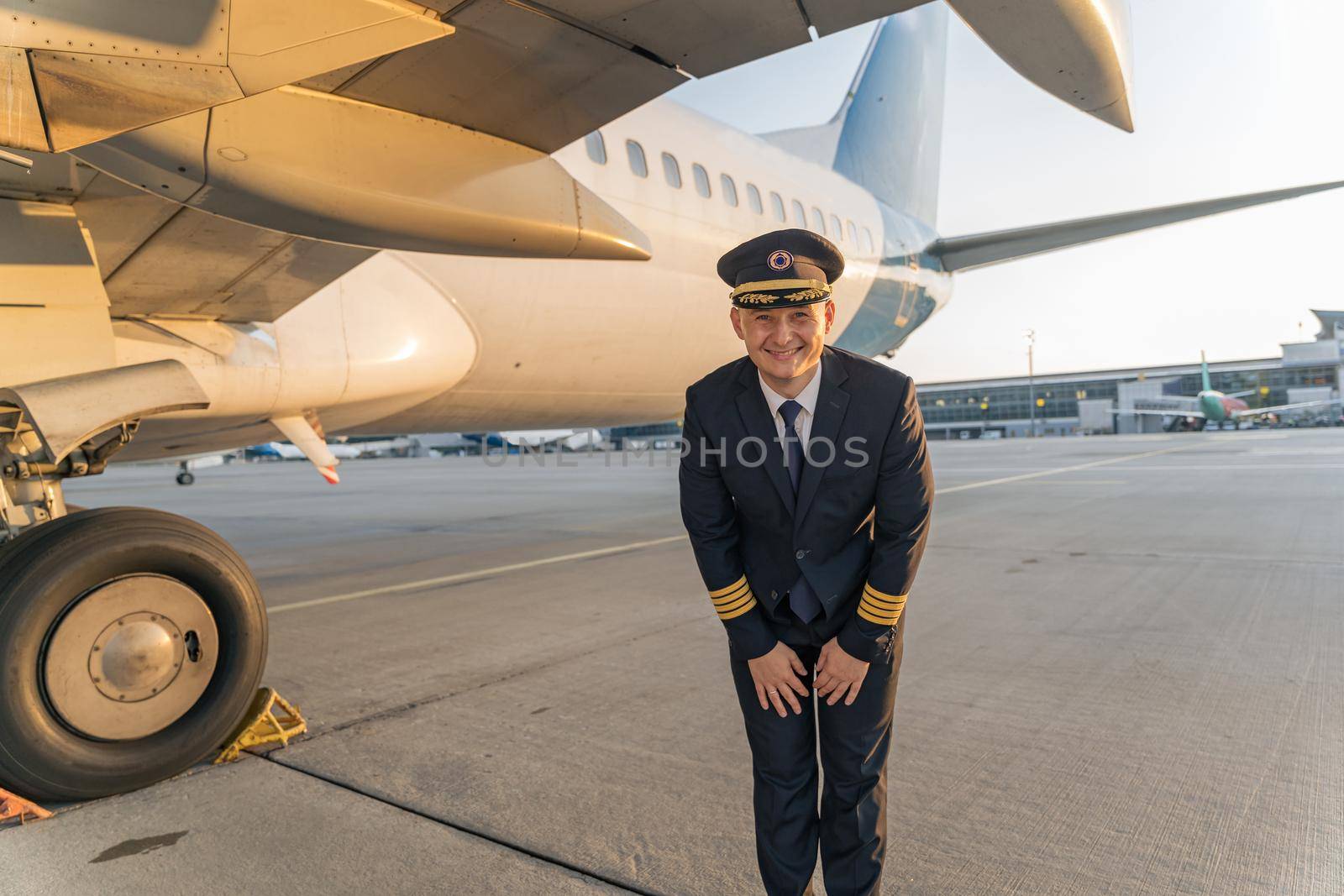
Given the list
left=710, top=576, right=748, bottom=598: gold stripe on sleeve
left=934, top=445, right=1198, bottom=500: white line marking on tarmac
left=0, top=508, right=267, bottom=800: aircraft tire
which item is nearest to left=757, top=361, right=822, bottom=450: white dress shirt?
left=710, top=576, right=748, bottom=598: gold stripe on sleeve

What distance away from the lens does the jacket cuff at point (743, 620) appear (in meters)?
1.72

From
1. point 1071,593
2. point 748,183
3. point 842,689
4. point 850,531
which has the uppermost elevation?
point 748,183

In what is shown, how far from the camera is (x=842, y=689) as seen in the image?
1.70m

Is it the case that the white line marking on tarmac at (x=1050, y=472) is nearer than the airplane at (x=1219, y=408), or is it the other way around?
the white line marking on tarmac at (x=1050, y=472)

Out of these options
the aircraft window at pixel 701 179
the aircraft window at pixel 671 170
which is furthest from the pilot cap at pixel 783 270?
the aircraft window at pixel 701 179

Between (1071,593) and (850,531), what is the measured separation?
164 inches

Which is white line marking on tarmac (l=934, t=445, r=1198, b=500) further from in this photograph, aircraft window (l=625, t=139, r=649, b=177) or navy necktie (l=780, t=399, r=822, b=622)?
navy necktie (l=780, t=399, r=822, b=622)

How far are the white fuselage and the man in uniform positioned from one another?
11.8 ft

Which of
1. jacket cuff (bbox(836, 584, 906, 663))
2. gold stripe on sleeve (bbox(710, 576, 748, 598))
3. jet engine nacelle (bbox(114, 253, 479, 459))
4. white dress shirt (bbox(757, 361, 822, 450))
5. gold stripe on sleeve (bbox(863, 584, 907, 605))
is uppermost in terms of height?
jet engine nacelle (bbox(114, 253, 479, 459))

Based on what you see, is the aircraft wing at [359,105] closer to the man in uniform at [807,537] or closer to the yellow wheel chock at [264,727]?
the man in uniform at [807,537]

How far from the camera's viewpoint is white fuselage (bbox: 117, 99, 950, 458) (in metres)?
4.62

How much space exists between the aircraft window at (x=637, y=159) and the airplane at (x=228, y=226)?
2.01m

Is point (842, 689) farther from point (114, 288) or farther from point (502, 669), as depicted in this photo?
point (114, 288)

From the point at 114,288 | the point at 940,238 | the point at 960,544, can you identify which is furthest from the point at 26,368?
the point at 940,238
